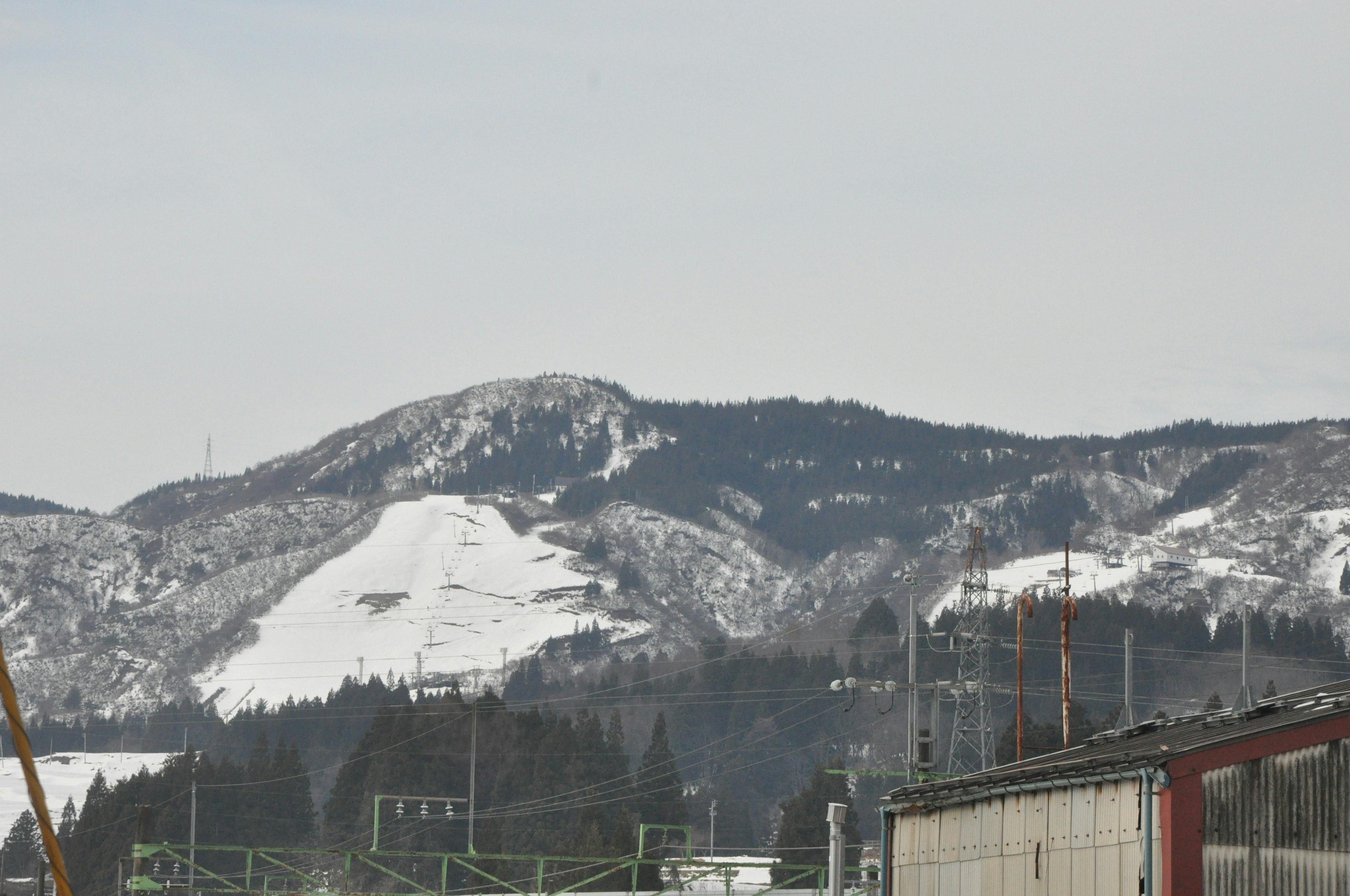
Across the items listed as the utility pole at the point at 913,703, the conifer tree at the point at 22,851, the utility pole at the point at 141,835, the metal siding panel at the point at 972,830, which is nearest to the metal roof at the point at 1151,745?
the metal siding panel at the point at 972,830

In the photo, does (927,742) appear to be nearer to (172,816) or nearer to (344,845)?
(344,845)

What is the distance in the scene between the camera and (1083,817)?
70.6 ft

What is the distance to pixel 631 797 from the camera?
5399 inches

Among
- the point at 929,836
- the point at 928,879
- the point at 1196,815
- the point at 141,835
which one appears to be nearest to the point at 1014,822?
the point at 929,836

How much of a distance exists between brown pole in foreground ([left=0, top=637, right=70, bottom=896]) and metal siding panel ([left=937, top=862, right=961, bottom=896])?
18.1m

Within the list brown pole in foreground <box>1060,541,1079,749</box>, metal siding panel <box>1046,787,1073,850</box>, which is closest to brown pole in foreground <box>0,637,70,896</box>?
metal siding panel <box>1046,787,1073,850</box>

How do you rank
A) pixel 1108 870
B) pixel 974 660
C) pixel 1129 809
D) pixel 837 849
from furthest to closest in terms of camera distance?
1. pixel 974 660
2. pixel 837 849
3. pixel 1108 870
4. pixel 1129 809

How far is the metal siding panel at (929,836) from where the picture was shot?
87.1ft

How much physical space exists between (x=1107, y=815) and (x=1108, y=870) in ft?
2.16

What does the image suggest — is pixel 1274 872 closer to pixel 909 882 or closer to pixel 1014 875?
pixel 1014 875

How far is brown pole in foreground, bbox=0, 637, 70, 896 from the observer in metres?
8.96

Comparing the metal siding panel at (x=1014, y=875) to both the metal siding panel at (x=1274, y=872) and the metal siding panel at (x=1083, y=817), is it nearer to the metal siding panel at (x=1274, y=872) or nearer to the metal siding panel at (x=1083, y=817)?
the metal siding panel at (x=1083, y=817)

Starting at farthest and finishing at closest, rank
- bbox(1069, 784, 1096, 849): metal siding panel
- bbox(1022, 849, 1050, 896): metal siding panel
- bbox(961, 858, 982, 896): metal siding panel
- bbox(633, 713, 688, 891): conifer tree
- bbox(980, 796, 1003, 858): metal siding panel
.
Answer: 1. bbox(633, 713, 688, 891): conifer tree
2. bbox(961, 858, 982, 896): metal siding panel
3. bbox(980, 796, 1003, 858): metal siding panel
4. bbox(1022, 849, 1050, 896): metal siding panel
5. bbox(1069, 784, 1096, 849): metal siding panel

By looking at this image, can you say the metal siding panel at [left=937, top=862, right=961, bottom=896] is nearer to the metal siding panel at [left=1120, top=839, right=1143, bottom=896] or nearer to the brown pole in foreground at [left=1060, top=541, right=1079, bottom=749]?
the metal siding panel at [left=1120, top=839, right=1143, bottom=896]
